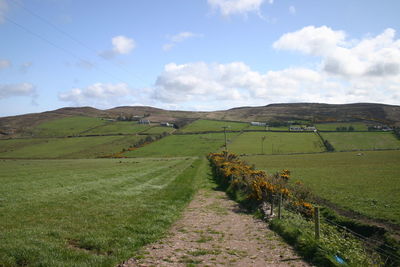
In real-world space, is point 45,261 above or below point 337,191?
above

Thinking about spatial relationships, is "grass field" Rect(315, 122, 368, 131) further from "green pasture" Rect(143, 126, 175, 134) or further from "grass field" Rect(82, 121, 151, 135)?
"grass field" Rect(82, 121, 151, 135)

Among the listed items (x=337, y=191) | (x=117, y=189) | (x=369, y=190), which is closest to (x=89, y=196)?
(x=117, y=189)

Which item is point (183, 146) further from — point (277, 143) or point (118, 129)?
point (118, 129)

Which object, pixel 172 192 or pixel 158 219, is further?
pixel 172 192

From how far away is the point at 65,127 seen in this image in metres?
148

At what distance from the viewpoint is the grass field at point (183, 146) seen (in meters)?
92.0

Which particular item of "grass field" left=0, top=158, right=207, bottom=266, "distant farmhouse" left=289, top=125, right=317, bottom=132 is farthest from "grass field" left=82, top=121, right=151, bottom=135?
"grass field" left=0, top=158, right=207, bottom=266

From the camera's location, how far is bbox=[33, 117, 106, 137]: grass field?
132875 millimetres

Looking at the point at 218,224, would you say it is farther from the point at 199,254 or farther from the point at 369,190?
the point at 369,190

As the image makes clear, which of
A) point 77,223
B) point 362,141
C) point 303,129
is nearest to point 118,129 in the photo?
point 303,129

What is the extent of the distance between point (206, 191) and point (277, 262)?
18.2m

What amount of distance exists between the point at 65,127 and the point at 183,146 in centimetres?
7882

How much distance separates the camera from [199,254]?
34.1 feet

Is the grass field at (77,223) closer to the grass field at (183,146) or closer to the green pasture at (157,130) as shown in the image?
the grass field at (183,146)
